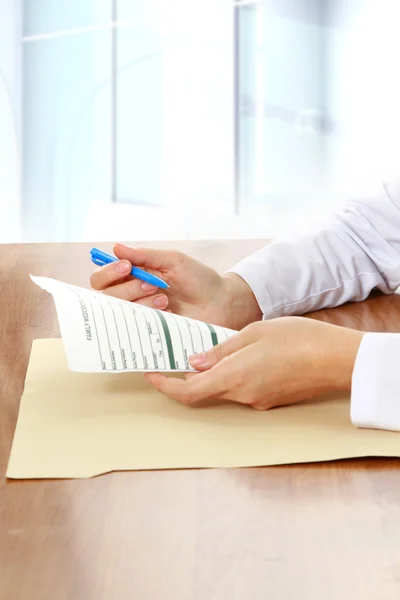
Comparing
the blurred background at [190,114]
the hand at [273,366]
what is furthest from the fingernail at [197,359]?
the blurred background at [190,114]

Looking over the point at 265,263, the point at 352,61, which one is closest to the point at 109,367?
the point at 265,263

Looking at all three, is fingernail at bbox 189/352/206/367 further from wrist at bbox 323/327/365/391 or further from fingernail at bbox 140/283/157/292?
fingernail at bbox 140/283/157/292

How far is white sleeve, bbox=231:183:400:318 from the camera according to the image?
44.1 inches

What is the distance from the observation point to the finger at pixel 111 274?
981 mm

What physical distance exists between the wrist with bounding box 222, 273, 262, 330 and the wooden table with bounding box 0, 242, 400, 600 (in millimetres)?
409

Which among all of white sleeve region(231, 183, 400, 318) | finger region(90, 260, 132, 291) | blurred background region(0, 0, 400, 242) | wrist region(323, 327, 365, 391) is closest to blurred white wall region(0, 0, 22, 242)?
blurred background region(0, 0, 400, 242)

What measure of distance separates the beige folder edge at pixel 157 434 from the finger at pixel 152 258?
248 mm

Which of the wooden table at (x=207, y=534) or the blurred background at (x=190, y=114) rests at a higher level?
the blurred background at (x=190, y=114)

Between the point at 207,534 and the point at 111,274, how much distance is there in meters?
0.48

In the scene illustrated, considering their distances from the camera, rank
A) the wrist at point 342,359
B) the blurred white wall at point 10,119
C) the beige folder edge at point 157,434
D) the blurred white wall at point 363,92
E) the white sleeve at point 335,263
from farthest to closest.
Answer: the blurred white wall at point 10,119 → the blurred white wall at point 363,92 → the white sleeve at point 335,263 → the wrist at point 342,359 → the beige folder edge at point 157,434

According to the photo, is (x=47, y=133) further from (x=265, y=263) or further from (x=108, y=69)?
(x=265, y=263)

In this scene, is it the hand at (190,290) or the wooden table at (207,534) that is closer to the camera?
the wooden table at (207,534)

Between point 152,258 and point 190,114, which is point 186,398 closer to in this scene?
point 152,258

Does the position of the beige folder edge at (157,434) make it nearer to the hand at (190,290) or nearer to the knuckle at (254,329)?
the knuckle at (254,329)
